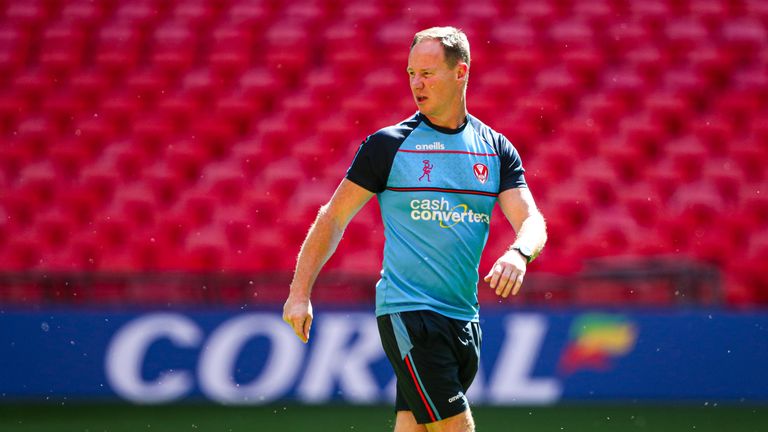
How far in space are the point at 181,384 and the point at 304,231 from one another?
6.80ft

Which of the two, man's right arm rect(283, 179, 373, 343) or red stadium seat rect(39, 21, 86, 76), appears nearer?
man's right arm rect(283, 179, 373, 343)

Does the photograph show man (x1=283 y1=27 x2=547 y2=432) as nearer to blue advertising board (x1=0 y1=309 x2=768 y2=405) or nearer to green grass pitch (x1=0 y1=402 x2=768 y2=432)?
green grass pitch (x1=0 y1=402 x2=768 y2=432)

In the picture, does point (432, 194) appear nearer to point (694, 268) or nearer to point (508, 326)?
point (508, 326)

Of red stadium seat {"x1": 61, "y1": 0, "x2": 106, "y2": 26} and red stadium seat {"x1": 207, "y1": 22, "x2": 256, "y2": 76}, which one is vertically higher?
red stadium seat {"x1": 61, "y1": 0, "x2": 106, "y2": 26}

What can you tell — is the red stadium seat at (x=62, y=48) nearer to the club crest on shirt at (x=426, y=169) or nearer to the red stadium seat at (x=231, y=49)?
the red stadium seat at (x=231, y=49)

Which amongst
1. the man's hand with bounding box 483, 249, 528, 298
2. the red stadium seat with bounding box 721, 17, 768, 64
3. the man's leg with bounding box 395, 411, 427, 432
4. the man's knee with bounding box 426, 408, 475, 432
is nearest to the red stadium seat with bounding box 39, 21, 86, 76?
the red stadium seat with bounding box 721, 17, 768, 64

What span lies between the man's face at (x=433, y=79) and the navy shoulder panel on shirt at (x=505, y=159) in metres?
0.17

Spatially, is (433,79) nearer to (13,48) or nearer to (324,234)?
(324,234)

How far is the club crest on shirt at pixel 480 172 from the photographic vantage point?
11.4 ft

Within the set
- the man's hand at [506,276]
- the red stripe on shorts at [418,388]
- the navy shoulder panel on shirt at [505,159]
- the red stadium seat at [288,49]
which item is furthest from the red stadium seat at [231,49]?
the man's hand at [506,276]

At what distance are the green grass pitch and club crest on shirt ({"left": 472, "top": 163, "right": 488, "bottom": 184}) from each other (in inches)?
121

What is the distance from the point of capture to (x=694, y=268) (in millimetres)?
7230

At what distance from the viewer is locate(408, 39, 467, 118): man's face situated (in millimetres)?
3396

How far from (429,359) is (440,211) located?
51cm
